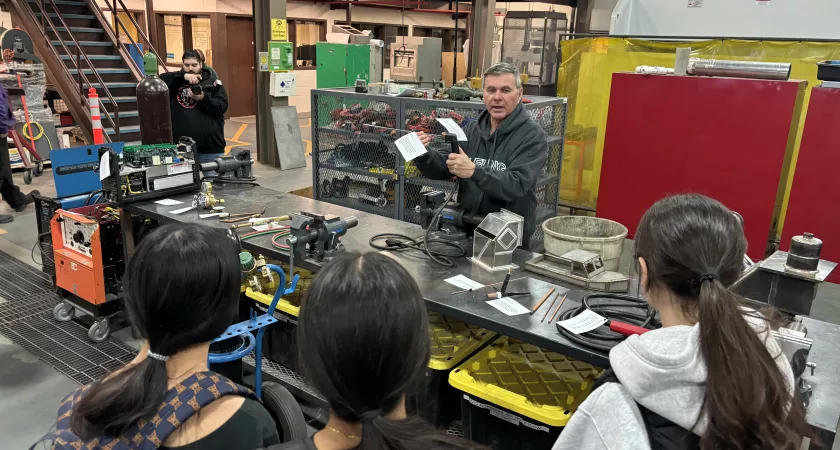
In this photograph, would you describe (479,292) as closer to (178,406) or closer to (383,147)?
(178,406)

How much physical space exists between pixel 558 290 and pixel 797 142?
4.07 metres

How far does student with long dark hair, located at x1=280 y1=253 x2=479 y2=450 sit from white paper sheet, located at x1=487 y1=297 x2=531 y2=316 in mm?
1064

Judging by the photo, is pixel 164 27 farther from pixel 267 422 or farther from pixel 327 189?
pixel 267 422

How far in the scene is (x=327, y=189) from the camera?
5379mm

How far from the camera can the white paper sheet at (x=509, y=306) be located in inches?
77.5

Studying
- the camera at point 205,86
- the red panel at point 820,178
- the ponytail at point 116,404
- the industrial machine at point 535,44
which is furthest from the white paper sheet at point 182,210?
the industrial machine at point 535,44

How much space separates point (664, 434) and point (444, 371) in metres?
1.23

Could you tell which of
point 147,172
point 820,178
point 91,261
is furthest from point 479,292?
point 820,178

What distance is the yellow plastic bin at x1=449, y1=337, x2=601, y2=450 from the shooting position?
6.32 ft

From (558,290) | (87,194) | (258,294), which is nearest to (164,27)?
(87,194)

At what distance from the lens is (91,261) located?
10.5ft

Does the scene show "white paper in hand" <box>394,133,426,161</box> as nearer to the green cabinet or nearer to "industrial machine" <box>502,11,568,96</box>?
"industrial machine" <box>502,11,568,96</box>

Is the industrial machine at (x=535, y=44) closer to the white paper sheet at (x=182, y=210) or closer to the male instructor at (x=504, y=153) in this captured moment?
the male instructor at (x=504, y=153)

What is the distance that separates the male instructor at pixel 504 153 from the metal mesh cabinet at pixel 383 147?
1.61 m
